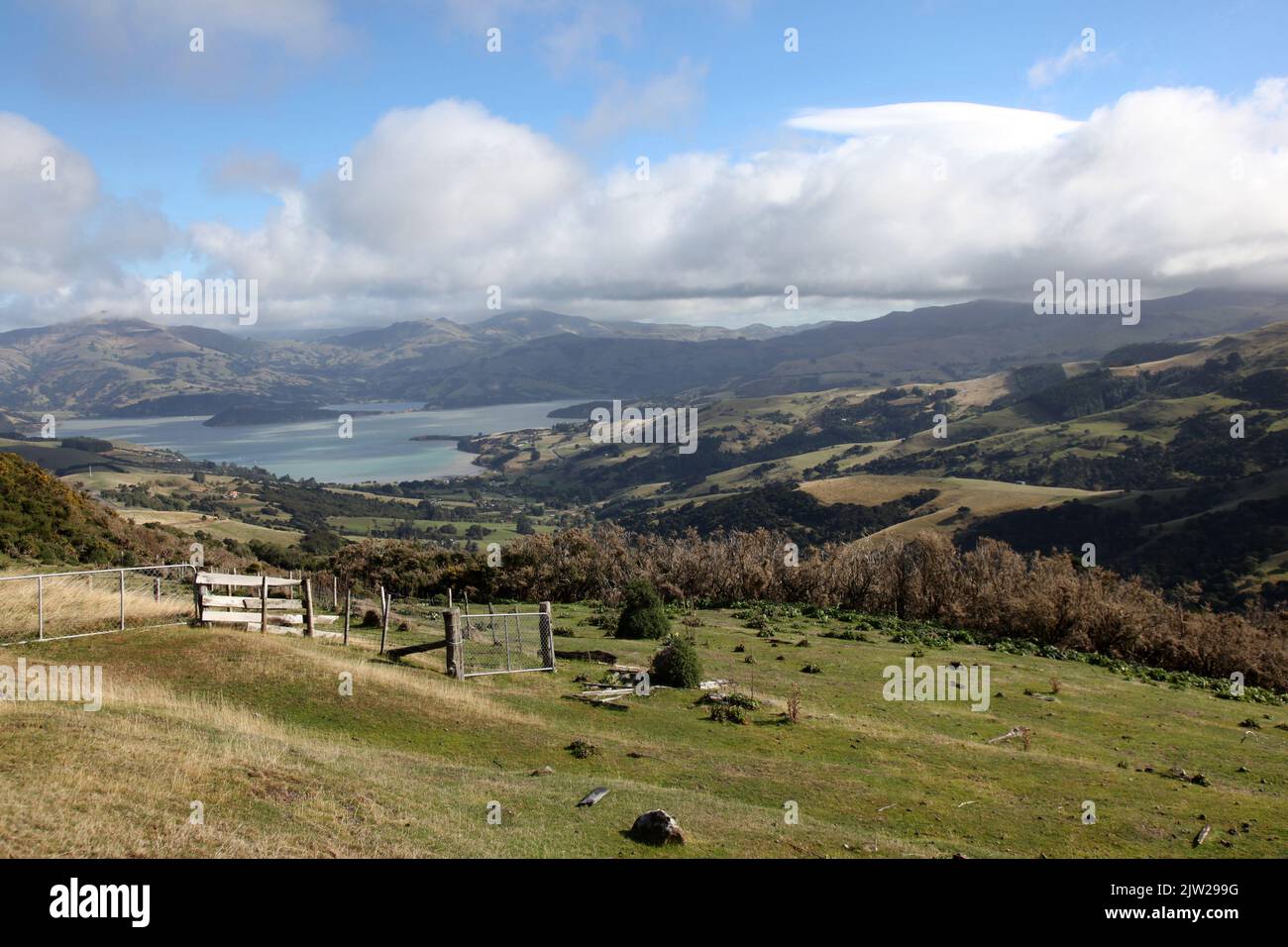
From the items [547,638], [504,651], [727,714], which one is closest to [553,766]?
[727,714]

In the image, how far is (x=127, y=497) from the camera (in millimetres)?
127875

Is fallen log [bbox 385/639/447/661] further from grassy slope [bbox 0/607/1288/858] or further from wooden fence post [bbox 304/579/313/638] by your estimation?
wooden fence post [bbox 304/579/313/638]

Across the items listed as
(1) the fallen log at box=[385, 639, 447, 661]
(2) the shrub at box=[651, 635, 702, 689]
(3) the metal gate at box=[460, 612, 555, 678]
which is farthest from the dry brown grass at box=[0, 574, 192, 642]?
(2) the shrub at box=[651, 635, 702, 689]

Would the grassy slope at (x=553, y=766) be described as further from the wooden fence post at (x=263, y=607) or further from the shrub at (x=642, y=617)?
the shrub at (x=642, y=617)

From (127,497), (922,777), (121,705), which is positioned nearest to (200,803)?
(121,705)

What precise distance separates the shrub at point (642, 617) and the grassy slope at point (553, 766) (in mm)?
5901

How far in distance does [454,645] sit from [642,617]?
10047mm

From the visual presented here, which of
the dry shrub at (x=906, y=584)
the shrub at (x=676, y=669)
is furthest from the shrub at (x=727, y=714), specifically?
the dry shrub at (x=906, y=584)

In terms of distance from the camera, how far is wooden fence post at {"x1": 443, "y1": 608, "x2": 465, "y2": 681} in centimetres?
2089

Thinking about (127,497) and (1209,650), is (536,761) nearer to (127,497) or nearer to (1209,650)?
(1209,650)

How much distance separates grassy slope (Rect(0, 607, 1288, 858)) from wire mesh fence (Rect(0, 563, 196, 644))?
1145 millimetres

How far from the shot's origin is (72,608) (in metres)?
21.1

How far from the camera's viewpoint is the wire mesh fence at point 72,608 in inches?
771
